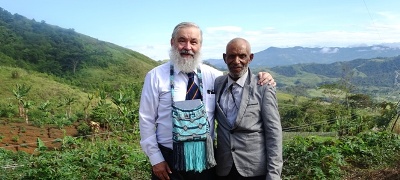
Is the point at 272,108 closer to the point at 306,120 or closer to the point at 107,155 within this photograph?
the point at 107,155

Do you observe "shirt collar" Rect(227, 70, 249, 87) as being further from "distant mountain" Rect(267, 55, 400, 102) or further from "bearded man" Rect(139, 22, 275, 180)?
"distant mountain" Rect(267, 55, 400, 102)

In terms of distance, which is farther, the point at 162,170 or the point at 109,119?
the point at 109,119

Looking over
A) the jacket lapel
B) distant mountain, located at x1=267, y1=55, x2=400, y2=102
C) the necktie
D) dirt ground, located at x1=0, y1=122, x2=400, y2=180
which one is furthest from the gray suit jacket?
distant mountain, located at x1=267, y1=55, x2=400, y2=102

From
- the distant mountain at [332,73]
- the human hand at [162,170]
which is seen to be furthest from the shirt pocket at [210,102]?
the distant mountain at [332,73]

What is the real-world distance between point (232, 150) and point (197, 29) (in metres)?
0.72

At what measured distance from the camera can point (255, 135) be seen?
216cm

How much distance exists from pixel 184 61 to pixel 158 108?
316 mm

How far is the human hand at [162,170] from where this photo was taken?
220 cm

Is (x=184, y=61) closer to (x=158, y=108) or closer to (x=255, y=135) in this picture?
(x=158, y=108)

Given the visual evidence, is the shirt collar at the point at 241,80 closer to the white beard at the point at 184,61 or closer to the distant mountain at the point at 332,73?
the white beard at the point at 184,61

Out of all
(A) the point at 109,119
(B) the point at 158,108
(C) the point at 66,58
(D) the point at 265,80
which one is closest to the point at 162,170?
(B) the point at 158,108

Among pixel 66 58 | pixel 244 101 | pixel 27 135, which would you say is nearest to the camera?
pixel 244 101

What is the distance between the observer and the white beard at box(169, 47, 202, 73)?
221 cm

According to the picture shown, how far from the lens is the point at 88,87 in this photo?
189 feet
